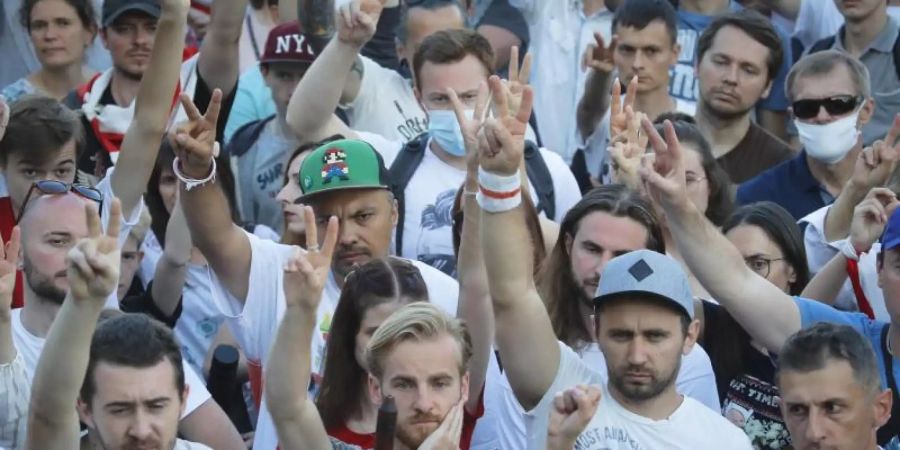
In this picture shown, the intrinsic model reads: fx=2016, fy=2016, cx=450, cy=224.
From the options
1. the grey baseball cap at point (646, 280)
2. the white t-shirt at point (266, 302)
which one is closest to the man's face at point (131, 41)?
the white t-shirt at point (266, 302)

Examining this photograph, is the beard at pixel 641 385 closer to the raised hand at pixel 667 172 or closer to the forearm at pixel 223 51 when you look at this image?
the raised hand at pixel 667 172

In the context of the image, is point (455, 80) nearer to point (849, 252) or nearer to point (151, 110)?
point (151, 110)

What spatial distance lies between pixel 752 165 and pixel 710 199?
1218 millimetres

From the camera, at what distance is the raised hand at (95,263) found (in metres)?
5.60

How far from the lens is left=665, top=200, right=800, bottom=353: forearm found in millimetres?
6586

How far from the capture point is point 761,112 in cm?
1023

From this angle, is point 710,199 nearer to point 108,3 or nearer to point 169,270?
point 169,270

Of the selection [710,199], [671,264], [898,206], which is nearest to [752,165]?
[710,199]

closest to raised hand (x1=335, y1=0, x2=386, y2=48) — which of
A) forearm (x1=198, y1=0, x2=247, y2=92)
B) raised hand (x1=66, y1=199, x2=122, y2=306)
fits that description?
forearm (x1=198, y1=0, x2=247, y2=92)

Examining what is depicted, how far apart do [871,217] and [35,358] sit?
299cm

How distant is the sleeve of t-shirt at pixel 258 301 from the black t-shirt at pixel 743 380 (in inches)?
59.1

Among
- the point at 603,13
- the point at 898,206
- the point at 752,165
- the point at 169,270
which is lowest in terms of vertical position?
the point at 169,270

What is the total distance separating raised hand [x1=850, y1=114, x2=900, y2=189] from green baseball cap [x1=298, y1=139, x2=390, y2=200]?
185cm

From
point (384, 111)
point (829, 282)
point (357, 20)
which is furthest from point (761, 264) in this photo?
point (384, 111)
